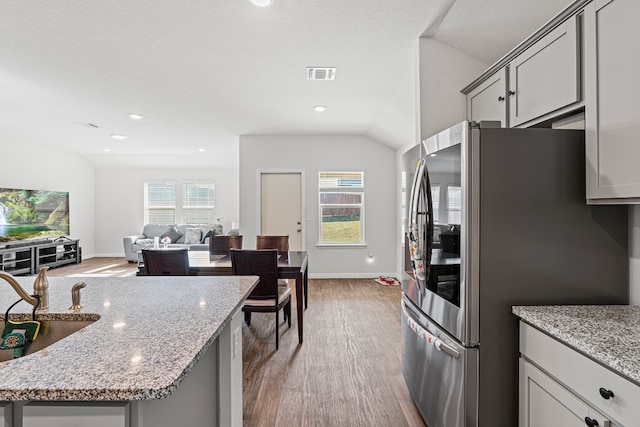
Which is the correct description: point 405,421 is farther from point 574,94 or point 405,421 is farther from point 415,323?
point 574,94

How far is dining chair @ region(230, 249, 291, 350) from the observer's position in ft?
9.62

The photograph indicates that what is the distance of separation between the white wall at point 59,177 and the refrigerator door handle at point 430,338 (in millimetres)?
7529

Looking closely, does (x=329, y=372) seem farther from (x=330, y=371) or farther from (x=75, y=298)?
(x=75, y=298)

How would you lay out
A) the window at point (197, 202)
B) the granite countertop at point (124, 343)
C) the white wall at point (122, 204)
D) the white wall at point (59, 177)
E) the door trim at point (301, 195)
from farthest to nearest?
the window at point (197, 202)
the white wall at point (122, 204)
the white wall at point (59, 177)
the door trim at point (301, 195)
the granite countertop at point (124, 343)

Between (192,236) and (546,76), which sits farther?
(192,236)

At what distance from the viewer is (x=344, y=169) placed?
617 centimetres

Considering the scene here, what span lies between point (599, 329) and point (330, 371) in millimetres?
1902

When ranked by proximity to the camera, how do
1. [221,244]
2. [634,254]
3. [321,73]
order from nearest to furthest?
[634,254]
[321,73]
[221,244]

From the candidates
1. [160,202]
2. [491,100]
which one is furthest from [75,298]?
[160,202]

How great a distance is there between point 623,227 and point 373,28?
1.96 meters

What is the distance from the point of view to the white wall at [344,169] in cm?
607

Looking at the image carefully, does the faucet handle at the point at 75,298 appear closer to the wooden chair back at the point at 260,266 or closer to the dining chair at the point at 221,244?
the wooden chair back at the point at 260,266

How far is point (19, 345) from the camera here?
3.96 ft

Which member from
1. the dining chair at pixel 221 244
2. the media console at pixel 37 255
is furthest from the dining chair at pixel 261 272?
the media console at pixel 37 255
